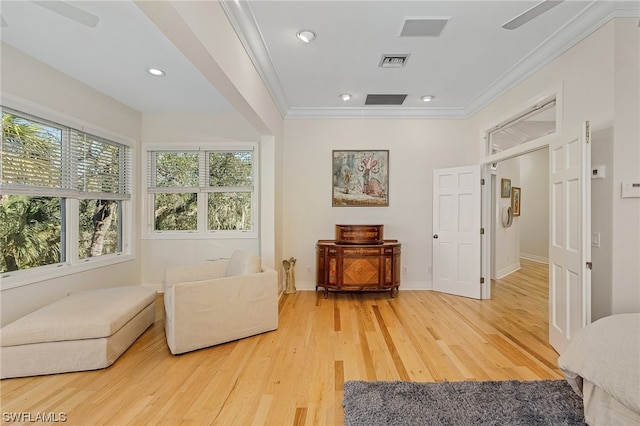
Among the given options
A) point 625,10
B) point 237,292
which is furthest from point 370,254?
point 625,10

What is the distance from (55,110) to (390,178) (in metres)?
4.43

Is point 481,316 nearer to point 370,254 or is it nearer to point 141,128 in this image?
point 370,254

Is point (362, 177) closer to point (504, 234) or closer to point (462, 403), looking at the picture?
point (462, 403)

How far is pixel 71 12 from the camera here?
2191 mm

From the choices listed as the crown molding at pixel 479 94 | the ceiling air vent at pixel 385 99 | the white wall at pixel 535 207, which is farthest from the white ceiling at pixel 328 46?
the white wall at pixel 535 207

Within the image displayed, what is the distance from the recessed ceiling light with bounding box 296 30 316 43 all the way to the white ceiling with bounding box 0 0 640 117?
54 mm

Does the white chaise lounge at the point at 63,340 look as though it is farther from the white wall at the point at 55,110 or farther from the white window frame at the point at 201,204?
the white window frame at the point at 201,204

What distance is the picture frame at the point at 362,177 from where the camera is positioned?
458 cm

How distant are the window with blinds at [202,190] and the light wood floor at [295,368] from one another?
1.54 metres

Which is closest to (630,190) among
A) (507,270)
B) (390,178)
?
(390,178)

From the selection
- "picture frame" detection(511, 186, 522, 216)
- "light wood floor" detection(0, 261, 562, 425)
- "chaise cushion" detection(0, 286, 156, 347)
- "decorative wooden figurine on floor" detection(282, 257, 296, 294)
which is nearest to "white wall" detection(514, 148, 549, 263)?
"picture frame" detection(511, 186, 522, 216)

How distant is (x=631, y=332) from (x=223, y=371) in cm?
271

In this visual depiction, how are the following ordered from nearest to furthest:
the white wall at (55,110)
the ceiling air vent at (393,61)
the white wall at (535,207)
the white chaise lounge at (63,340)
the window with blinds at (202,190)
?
the white chaise lounge at (63,340) < the white wall at (55,110) < the ceiling air vent at (393,61) < the window with blinds at (202,190) < the white wall at (535,207)

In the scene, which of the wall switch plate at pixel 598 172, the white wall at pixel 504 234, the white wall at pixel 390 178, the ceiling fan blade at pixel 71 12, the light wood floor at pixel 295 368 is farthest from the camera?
the white wall at pixel 504 234
